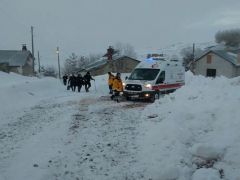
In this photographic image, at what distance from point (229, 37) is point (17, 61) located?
72.6 m

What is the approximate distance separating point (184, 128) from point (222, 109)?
135 cm

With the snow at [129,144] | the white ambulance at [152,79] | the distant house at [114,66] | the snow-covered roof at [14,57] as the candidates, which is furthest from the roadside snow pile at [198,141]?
the snow-covered roof at [14,57]

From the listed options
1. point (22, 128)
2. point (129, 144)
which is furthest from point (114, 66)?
point (129, 144)

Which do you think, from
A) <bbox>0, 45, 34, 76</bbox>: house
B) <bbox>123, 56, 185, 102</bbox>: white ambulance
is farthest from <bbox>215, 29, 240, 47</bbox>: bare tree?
<bbox>123, 56, 185, 102</bbox>: white ambulance

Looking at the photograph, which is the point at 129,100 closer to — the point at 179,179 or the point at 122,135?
the point at 122,135

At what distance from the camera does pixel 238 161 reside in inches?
308

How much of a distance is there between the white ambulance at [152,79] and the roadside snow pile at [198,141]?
25.4 feet

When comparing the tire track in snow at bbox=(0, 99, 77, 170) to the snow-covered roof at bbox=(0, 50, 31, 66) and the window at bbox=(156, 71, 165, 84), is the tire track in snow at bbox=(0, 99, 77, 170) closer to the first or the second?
the window at bbox=(156, 71, 165, 84)

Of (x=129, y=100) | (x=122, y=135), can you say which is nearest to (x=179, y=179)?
(x=122, y=135)

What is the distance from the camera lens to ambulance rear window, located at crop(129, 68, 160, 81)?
22.6 meters

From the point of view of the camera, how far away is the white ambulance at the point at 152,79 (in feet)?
71.9

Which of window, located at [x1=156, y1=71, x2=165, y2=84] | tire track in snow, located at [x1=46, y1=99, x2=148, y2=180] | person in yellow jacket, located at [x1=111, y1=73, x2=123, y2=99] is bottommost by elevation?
tire track in snow, located at [x1=46, y1=99, x2=148, y2=180]

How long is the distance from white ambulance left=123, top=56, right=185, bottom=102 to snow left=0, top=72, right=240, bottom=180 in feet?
19.9

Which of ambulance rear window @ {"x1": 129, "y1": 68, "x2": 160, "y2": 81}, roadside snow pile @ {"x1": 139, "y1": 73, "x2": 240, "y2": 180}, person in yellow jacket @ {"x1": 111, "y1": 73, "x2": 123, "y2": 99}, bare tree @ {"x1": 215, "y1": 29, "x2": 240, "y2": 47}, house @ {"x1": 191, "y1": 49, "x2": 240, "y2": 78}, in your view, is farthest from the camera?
bare tree @ {"x1": 215, "y1": 29, "x2": 240, "y2": 47}
